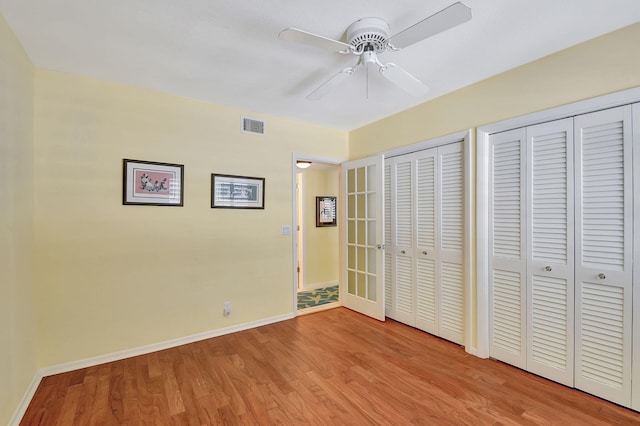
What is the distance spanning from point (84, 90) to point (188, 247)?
162cm

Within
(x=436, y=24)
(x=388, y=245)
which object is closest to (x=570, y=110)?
(x=436, y=24)

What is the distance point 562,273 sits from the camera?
213 centimetres

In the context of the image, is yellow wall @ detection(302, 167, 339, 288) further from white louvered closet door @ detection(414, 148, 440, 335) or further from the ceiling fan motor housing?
the ceiling fan motor housing

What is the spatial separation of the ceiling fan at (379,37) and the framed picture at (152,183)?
5.74 ft

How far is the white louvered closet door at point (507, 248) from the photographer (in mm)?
2344

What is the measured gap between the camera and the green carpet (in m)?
4.25

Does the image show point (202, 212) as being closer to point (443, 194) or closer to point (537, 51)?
point (443, 194)

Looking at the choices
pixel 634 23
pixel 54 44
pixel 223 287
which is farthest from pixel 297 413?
pixel 634 23

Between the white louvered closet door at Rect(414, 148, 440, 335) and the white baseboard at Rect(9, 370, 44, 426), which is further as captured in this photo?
the white louvered closet door at Rect(414, 148, 440, 335)

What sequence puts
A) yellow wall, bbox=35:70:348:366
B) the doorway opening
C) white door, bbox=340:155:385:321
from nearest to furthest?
yellow wall, bbox=35:70:348:366 < white door, bbox=340:155:385:321 < the doorway opening

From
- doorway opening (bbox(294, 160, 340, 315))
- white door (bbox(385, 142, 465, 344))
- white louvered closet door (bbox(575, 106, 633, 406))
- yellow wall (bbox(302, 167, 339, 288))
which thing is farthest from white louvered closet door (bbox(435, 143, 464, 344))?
yellow wall (bbox(302, 167, 339, 288))

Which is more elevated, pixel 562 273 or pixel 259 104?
pixel 259 104

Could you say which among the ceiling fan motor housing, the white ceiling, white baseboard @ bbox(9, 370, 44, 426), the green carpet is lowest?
the green carpet

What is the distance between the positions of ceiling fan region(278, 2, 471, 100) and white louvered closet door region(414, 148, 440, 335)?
1.16 m
